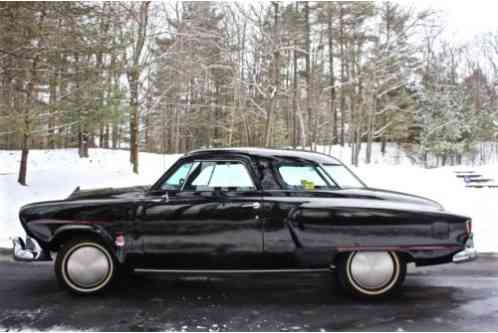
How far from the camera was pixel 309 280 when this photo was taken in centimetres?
461

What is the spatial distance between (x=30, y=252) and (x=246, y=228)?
7.60 feet

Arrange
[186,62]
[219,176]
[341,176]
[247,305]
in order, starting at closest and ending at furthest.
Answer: [247,305] → [219,176] → [341,176] → [186,62]

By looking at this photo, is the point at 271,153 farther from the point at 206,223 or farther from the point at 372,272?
the point at 372,272

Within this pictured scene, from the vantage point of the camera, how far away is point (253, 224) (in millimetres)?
3865

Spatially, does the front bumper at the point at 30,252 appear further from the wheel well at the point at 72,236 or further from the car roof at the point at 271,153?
the car roof at the point at 271,153

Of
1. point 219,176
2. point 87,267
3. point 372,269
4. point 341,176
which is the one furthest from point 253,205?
point 87,267

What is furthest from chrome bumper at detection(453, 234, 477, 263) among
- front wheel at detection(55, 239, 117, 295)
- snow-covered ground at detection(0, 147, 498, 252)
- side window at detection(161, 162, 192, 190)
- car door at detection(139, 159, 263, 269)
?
front wheel at detection(55, 239, 117, 295)

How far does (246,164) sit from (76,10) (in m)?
8.18

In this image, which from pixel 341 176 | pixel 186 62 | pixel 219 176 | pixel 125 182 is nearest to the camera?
pixel 219 176

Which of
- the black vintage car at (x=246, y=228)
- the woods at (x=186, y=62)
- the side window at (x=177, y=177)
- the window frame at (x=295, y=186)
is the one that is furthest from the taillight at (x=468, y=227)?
the woods at (x=186, y=62)

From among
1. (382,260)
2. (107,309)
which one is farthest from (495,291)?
(107,309)

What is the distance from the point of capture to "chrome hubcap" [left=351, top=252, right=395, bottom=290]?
392 centimetres

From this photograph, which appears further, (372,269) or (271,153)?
(271,153)

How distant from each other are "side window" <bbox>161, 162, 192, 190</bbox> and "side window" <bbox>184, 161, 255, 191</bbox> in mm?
69
